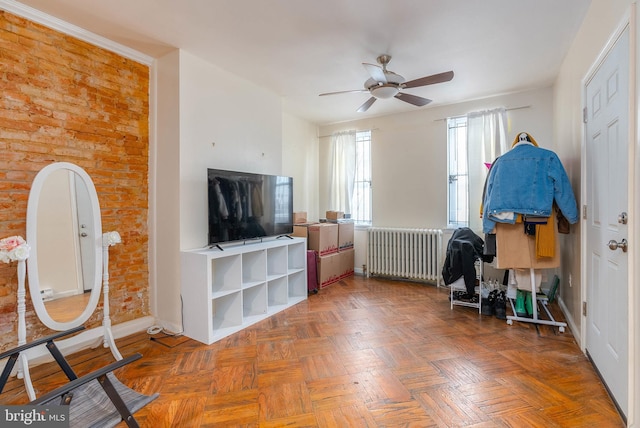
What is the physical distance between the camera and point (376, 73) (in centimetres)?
267

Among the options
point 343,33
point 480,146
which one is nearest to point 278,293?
point 343,33

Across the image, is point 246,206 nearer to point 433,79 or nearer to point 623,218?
point 433,79

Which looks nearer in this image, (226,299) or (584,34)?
(584,34)

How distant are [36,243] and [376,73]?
3044mm

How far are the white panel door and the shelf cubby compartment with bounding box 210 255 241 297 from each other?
2.83 metres

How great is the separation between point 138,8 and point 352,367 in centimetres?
312

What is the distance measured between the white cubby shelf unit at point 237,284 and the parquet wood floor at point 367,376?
17 centimetres

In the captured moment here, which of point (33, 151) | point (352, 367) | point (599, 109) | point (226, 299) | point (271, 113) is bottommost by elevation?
point (352, 367)

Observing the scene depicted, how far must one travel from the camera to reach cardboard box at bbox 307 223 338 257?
13.8 ft

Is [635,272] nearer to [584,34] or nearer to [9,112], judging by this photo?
[584,34]

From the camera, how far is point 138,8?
220 centimetres

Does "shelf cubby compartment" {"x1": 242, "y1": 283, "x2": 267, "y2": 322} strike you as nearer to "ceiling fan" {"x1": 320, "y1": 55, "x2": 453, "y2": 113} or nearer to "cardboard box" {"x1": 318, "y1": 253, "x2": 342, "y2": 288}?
"cardboard box" {"x1": 318, "y1": 253, "x2": 342, "y2": 288}

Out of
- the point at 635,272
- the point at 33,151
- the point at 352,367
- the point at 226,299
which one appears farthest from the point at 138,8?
the point at 635,272

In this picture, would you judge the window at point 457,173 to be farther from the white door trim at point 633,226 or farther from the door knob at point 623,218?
the white door trim at point 633,226
